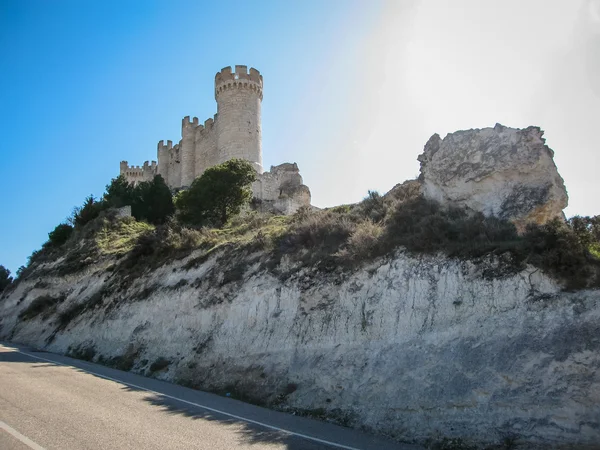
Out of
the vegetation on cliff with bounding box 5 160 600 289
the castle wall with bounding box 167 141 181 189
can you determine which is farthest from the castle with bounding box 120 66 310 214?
the vegetation on cliff with bounding box 5 160 600 289

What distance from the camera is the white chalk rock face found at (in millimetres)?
12977

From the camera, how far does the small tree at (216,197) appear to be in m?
30.2

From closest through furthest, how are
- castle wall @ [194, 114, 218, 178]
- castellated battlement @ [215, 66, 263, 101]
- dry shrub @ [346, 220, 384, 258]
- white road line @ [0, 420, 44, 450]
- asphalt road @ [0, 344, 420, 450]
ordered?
white road line @ [0, 420, 44, 450] → asphalt road @ [0, 344, 420, 450] → dry shrub @ [346, 220, 384, 258] → castellated battlement @ [215, 66, 263, 101] → castle wall @ [194, 114, 218, 178]

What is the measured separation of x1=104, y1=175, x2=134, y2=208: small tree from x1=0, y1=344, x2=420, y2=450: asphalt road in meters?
28.6

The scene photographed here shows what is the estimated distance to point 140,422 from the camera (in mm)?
8195

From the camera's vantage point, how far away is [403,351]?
33.8 feet

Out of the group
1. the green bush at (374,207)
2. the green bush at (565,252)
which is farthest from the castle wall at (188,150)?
the green bush at (565,252)

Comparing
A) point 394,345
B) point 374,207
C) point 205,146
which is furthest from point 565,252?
point 205,146

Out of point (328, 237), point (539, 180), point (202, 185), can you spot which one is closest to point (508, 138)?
point (539, 180)

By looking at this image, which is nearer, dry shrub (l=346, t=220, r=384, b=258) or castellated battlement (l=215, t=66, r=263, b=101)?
dry shrub (l=346, t=220, r=384, b=258)

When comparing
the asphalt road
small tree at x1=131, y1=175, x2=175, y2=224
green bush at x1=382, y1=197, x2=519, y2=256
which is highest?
small tree at x1=131, y1=175, x2=175, y2=224

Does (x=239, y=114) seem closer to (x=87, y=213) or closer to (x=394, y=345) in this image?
(x=87, y=213)

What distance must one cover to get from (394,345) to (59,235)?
119 ft

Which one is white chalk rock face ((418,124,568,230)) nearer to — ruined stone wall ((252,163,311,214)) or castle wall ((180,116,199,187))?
ruined stone wall ((252,163,311,214))
